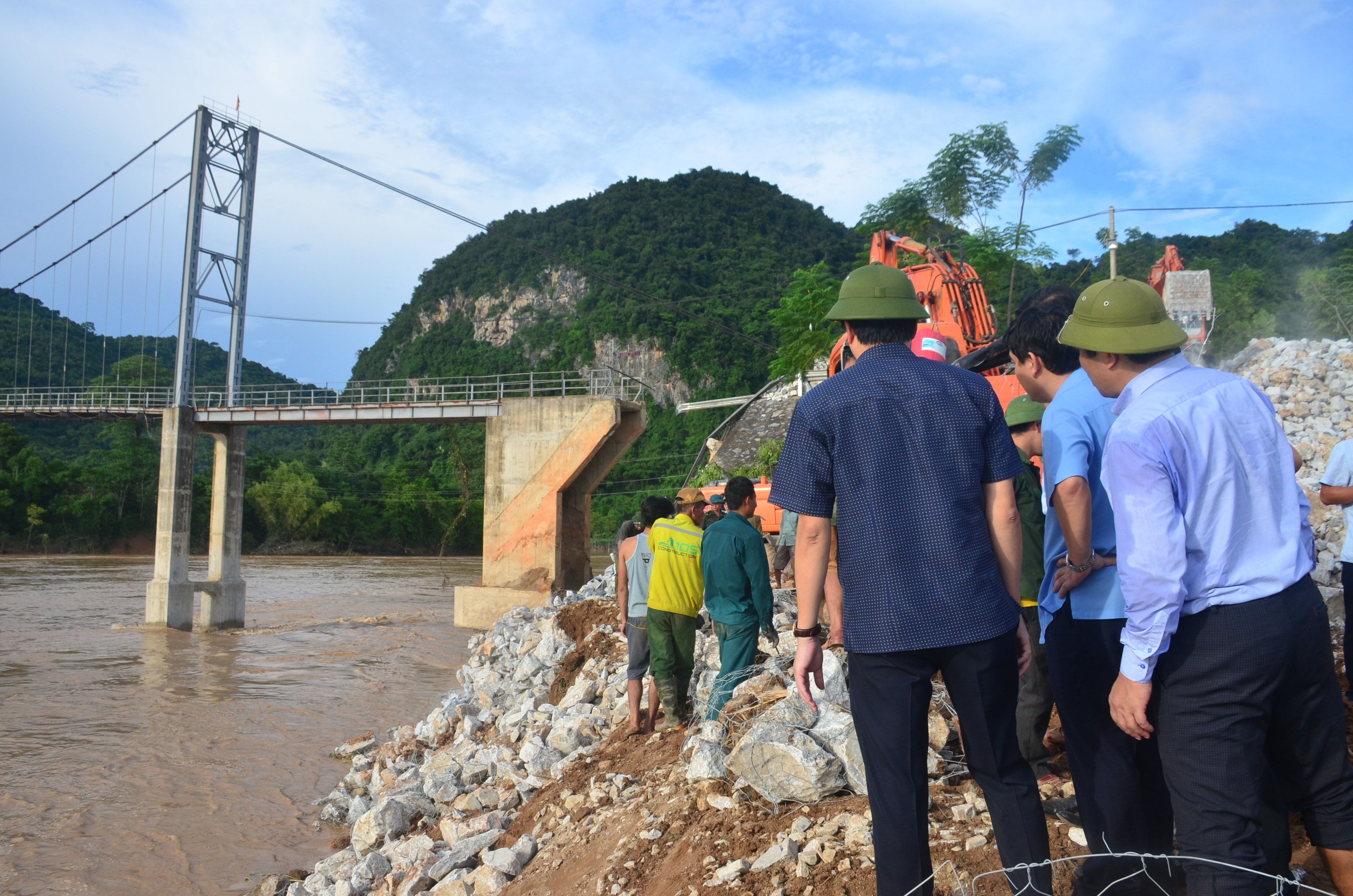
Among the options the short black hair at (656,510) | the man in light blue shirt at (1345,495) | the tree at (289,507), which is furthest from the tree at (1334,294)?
the tree at (289,507)

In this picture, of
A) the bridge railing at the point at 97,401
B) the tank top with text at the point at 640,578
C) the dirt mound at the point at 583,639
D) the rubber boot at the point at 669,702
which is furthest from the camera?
the bridge railing at the point at 97,401

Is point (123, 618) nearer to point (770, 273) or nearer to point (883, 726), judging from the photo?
point (883, 726)

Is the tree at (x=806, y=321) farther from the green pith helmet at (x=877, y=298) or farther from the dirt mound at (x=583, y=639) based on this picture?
the green pith helmet at (x=877, y=298)

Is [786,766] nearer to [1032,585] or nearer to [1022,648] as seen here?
[1032,585]

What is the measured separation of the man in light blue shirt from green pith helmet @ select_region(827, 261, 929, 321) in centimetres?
256

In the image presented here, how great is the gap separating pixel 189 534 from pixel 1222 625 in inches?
1009

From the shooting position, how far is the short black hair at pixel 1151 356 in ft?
7.48

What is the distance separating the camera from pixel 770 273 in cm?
8944

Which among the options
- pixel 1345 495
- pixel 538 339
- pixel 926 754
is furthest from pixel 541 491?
pixel 538 339

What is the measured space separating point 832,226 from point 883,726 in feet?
342

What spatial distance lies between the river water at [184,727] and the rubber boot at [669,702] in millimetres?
3126

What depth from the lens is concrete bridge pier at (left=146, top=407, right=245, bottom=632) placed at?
75.8ft

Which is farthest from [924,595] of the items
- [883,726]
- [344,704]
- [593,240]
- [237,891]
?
[593,240]

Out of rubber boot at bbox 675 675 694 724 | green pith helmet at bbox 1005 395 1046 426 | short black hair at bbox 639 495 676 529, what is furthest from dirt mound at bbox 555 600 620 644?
green pith helmet at bbox 1005 395 1046 426
